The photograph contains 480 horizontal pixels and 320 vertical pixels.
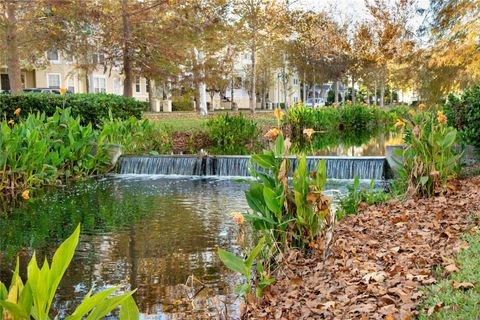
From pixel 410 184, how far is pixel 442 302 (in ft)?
13.9

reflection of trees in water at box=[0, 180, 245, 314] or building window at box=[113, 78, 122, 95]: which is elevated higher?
building window at box=[113, 78, 122, 95]

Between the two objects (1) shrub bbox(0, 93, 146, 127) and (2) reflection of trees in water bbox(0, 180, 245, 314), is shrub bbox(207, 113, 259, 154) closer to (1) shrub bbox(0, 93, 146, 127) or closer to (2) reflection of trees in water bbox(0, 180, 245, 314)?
(1) shrub bbox(0, 93, 146, 127)

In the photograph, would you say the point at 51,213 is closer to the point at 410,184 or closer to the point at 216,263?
the point at 216,263

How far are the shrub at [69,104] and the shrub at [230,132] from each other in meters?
2.75

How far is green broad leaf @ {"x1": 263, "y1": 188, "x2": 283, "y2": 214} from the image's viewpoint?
4.88 m

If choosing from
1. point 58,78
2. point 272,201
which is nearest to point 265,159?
point 272,201

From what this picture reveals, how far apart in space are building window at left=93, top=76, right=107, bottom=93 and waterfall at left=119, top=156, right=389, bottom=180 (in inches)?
1294

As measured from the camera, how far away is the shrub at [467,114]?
8.53m

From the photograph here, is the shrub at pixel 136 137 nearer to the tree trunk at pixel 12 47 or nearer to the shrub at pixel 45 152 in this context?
the shrub at pixel 45 152

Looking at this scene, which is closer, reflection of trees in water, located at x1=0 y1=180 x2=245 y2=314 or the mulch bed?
the mulch bed

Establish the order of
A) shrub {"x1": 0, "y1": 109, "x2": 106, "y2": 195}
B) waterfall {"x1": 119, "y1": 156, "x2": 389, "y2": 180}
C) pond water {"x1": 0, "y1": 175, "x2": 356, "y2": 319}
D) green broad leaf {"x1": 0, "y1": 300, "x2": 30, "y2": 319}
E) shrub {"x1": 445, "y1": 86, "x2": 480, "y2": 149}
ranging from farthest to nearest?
waterfall {"x1": 119, "y1": 156, "x2": 389, "y2": 180}, shrub {"x1": 0, "y1": 109, "x2": 106, "y2": 195}, shrub {"x1": 445, "y1": 86, "x2": 480, "y2": 149}, pond water {"x1": 0, "y1": 175, "x2": 356, "y2": 319}, green broad leaf {"x1": 0, "y1": 300, "x2": 30, "y2": 319}

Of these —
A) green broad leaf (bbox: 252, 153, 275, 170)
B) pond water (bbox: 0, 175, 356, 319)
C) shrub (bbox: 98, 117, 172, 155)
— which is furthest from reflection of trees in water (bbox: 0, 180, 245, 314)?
shrub (bbox: 98, 117, 172, 155)

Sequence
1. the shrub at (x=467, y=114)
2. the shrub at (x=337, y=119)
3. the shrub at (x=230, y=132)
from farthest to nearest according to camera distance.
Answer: the shrub at (x=337, y=119) → the shrub at (x=230, y=132) → the shrub at (x=467, y=114)

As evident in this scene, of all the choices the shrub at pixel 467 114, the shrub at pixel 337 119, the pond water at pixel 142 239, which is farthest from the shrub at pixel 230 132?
the shrub at pixel 467 114
